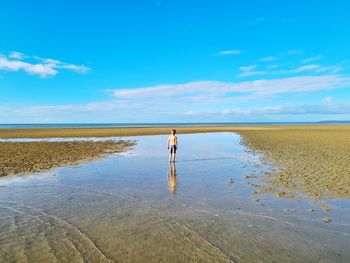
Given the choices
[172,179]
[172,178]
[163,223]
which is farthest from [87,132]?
[163,223]

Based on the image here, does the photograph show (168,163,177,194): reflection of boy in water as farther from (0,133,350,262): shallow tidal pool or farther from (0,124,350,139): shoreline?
(0,124,350,139): shoreline

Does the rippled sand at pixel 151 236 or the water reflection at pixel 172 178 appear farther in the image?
the water reflection at pixel 172 178

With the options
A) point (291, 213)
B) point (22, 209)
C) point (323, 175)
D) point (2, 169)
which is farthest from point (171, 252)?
point (2, 169)

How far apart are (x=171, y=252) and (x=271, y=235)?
271cm

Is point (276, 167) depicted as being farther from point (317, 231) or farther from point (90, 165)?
point (90, 165)

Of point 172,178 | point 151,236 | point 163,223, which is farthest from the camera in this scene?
point 172,178

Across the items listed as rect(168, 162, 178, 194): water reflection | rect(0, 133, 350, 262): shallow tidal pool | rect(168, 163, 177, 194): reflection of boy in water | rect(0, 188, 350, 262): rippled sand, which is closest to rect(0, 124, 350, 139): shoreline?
rect(168, 162, 178, 194): water reflection

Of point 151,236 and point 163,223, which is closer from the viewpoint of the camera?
point 151,236

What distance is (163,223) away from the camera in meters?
8.18

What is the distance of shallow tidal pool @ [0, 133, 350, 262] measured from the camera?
638 cm

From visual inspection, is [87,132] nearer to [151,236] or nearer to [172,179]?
[172,179]

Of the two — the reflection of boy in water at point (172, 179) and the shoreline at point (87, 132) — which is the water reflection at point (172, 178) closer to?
the reflection of boy in water at point (172, 179)

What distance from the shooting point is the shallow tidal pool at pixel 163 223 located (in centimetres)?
638

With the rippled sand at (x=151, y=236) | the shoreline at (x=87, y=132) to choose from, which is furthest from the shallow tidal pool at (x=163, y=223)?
the shoreline at (x=87, y=132)
